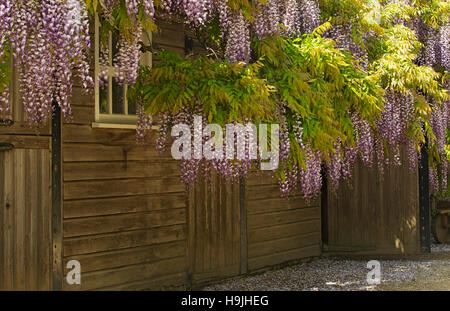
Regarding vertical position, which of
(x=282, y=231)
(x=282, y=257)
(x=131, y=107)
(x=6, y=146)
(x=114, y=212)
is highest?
(x=131, y=107)

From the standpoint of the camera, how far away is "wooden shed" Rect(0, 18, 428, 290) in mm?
4734

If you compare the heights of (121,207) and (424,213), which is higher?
(121,207)

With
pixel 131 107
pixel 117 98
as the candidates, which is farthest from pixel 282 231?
pixel 117 98

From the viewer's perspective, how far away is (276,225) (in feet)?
25.3

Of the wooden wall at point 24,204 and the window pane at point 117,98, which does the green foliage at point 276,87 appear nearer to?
the window pane at point 117,98

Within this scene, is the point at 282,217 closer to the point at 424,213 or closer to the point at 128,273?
the point at 424,213

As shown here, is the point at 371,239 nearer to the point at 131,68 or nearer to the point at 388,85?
the point at 388,85

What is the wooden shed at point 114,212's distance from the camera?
186 inches

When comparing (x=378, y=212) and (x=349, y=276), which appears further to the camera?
(x=378, y=212)

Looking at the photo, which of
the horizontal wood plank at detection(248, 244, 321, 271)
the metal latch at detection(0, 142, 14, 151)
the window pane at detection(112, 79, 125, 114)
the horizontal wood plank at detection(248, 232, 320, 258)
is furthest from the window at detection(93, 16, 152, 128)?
the horizontal wood plank at detection(248, 244, 321, 271)

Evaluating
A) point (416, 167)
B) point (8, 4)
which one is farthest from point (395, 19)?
point (8, 4)

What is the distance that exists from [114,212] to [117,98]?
3.73 feet

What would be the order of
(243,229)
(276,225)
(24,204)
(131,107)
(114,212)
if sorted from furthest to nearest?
1. (276,225)
2. (243,229)
3. (131,107)
4. (114,212)
5. (24,204)

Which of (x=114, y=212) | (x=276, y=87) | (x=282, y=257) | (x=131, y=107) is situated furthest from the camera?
(x=282, y=257)
